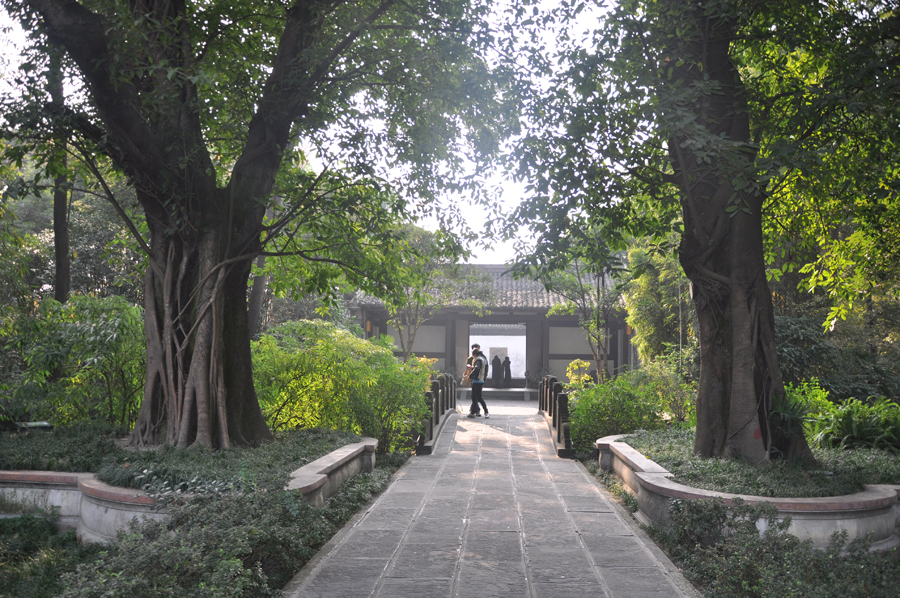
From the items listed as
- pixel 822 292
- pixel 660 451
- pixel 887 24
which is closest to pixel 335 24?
pixel 887 24

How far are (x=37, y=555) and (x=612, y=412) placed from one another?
285 inches

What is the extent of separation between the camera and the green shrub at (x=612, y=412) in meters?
9.52

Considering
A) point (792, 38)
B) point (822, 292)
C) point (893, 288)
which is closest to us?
point (792, 38)

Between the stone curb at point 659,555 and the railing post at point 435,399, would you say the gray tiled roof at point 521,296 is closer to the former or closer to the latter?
the railing post at point 435,399

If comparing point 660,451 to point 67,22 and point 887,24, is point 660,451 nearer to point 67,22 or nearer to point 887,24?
point 887,24

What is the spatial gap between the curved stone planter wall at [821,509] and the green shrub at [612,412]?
3.63 m

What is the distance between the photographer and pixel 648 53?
6.19m

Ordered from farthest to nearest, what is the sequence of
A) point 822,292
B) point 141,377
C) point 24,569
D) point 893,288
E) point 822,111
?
point 822,292 → point 893,288 → point 141,377 → point 822,111 → point 24,569

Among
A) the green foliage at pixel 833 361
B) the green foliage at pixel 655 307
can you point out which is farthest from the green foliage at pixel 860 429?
the green foliage at pixel 655 307

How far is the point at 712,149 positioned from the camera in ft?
18.6

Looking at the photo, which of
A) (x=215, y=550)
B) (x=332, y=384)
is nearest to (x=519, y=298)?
(x=332, y=384)

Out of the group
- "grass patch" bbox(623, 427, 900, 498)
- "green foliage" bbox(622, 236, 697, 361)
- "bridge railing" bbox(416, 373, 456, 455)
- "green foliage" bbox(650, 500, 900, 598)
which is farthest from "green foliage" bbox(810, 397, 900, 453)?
"green foliage" bbox(622, 236, 697, 361)

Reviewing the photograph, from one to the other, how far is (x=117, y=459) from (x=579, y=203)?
16.6 ft

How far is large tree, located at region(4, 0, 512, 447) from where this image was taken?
614cm
